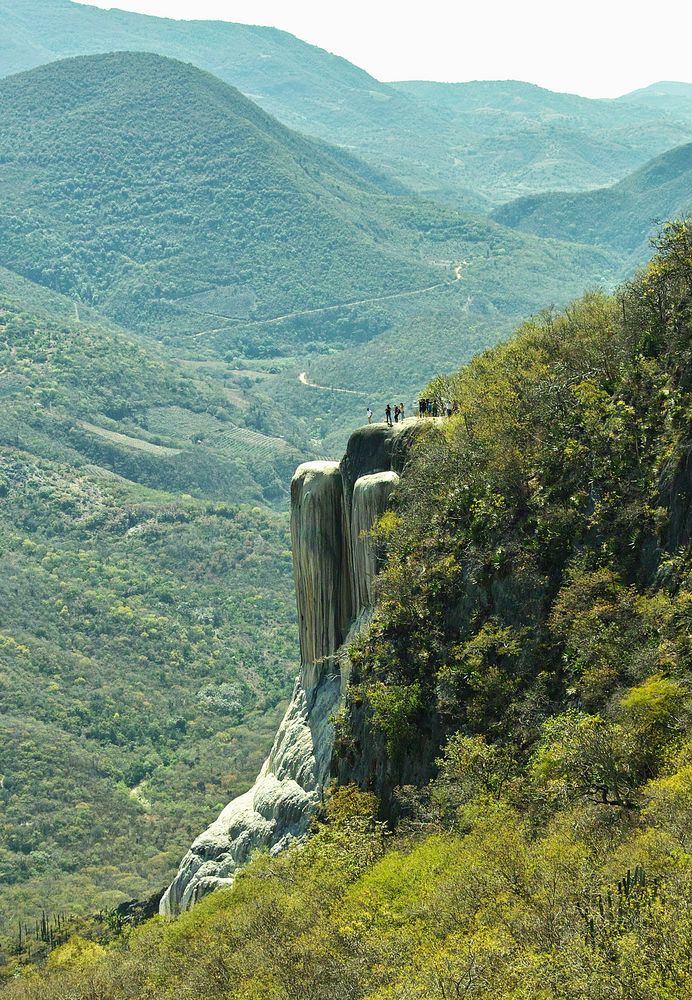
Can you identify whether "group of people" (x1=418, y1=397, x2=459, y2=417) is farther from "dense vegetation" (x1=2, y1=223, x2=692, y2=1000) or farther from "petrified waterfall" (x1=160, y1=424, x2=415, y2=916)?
"petrified waterfall" (x1=160, y1=424, x2=415, y2=916)

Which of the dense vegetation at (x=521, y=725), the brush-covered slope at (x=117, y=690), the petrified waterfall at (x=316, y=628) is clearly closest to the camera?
the dense vegetation at (x=521, y=725)

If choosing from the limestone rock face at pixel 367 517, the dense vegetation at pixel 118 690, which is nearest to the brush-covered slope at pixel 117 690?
the dense vegetation at pixel 118 690

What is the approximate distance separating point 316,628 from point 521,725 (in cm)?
1251

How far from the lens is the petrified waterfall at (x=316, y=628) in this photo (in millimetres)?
37344

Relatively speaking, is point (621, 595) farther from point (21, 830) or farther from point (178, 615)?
point (178, 615)

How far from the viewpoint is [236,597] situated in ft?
607

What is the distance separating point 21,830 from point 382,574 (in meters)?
85.0

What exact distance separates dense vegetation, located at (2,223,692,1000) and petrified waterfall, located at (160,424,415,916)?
5.54 ft

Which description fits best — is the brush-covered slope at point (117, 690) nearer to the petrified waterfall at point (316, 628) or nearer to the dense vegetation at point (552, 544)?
the petrified waterfall at point (316, 628)

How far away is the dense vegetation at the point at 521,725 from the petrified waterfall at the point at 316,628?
1.69m

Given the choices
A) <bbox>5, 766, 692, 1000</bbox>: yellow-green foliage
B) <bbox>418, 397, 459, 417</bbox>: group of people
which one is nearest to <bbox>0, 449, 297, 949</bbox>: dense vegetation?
<bbox>418, 397, 459, 417</bbox>: group of people

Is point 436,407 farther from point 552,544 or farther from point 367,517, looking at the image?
point 552,544

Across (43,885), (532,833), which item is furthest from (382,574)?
(43,885)

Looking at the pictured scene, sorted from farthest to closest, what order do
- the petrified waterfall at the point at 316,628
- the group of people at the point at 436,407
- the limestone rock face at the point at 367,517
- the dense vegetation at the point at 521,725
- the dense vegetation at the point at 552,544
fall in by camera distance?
the group of people at the point at 436,407
the petrified waterfall at the point at 316,628
the limestone rock face at the point at 367,517
the dense vegetation at the point at 552,544
the dense vegetation at the point at 521,725
